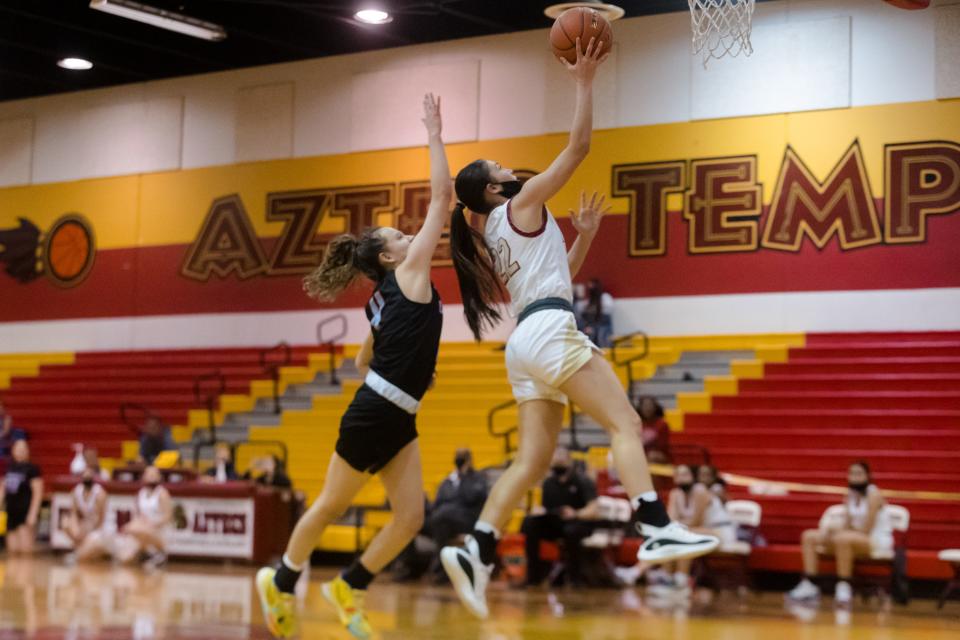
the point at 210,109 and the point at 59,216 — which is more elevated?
the point at 210,109

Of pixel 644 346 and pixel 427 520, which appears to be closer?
pixel 427 520

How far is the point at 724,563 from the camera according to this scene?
1241 centimetres

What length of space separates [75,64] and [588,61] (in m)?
16.0

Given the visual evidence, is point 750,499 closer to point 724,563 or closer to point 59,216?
point 724,563

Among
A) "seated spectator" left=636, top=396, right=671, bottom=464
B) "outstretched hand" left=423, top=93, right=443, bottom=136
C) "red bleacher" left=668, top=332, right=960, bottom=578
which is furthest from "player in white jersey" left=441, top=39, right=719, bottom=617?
"seated spectator" left=636, top=396, right=671, bottom=464

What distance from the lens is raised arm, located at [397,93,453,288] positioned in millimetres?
6176

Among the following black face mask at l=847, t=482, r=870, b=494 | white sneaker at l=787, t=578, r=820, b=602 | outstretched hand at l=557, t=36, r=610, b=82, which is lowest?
white sneaker at l=787, t=578, r=820, b=602

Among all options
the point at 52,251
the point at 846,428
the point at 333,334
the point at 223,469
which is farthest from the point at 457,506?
the point at 52,251

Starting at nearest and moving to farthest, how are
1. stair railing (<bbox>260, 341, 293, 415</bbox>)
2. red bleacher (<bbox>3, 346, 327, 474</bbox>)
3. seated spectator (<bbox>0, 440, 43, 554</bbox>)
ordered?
seated spectator (<bbox>0, 440, 43, 554</bbox>)
stair railing (<bbox>260, 341, 293, 415</bbox>)
red bleacher (<bbox>3, 346, 327, 474</bbox>)

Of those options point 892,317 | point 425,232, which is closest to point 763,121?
point 892,317

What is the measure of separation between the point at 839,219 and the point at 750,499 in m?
4.60

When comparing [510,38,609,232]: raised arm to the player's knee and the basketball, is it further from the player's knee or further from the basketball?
the player's knee

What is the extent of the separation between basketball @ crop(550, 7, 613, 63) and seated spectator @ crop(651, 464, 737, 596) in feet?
21.5

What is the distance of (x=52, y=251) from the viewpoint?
22.5 m
